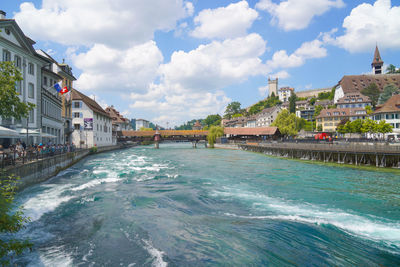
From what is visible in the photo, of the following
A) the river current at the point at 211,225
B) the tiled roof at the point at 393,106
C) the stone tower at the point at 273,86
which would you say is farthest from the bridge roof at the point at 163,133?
the stone tower at the point at 273,86

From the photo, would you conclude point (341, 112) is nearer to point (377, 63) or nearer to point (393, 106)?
point (393, 106)

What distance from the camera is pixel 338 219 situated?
8.39 metres

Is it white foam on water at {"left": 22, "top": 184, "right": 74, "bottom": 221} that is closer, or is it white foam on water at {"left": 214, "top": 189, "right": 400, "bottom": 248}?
white foam on water at {"left": 214, "top": 189, "right": 400, "bottom": 248}

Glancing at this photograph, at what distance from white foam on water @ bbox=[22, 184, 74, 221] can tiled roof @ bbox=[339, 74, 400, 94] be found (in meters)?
87.8

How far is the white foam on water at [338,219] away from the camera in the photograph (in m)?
7.24

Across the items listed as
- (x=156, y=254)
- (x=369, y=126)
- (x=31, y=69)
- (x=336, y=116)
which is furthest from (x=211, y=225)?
(x=336, y=116)

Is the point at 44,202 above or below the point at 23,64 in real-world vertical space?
below

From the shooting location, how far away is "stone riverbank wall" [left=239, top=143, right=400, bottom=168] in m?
21.4

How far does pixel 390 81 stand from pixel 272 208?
96484 mm

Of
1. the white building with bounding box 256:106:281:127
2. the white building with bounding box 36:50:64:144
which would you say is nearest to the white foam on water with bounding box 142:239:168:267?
the white building with bounding box 36:50:64:144

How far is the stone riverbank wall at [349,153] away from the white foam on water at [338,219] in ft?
53.6

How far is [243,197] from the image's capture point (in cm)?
1124

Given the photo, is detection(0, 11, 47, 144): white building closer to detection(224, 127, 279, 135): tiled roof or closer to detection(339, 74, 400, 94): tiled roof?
detection(224, 127, 279, 135): tiled roof

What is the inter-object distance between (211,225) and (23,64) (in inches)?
777
